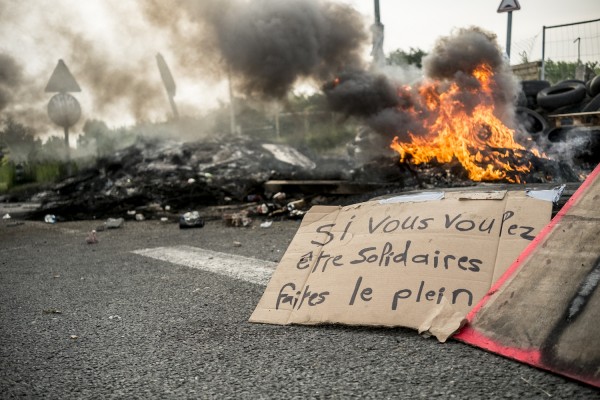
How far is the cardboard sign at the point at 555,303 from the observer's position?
1.99 m

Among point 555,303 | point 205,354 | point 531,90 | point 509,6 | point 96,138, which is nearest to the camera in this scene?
point 555,303

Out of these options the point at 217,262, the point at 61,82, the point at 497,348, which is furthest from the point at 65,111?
the point at 497,348

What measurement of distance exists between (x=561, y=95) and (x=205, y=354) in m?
11.0

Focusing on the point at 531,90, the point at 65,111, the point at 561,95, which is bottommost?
the point at 561,95

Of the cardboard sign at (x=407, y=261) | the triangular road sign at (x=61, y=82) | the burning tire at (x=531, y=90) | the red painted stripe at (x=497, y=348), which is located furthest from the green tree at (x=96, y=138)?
the red painted stripe at (x=497, y=348)

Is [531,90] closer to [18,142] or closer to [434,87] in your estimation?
[434,87]

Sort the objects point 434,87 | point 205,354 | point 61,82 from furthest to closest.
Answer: point 61,82, point 434,87, point 205,354

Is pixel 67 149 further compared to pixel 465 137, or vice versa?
pixel 67 149

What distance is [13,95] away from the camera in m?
15.4

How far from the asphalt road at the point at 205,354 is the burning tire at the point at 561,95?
9.78 meters

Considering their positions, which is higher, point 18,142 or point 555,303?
point 18,142

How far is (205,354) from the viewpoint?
99.5 inches

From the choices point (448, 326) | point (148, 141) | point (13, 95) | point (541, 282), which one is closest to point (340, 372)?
point (448, 326)

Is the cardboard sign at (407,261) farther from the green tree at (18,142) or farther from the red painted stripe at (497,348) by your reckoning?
the green tree at (18,142)
